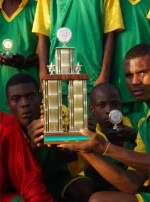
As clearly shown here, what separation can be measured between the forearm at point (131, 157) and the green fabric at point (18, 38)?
1.37m

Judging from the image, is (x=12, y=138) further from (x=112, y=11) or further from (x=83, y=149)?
(x=112, y=11)

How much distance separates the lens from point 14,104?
3.71m

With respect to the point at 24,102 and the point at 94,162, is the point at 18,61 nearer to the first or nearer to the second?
the point at 24,102

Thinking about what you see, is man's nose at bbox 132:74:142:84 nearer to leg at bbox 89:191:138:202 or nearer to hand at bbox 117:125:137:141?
hand at bbox 117:125:137:141

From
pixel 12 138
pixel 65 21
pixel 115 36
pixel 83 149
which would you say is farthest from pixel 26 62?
pixel 83 149

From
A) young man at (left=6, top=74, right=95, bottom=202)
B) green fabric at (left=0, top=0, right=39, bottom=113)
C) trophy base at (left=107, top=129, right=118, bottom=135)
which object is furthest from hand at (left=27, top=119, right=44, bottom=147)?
green fabric at (left=0, top=0, right=39, bottom=113)

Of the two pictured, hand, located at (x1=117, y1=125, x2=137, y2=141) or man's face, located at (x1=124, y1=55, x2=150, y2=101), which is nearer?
hand, located at (x1=117, y1=125, x2=137, y2=141)

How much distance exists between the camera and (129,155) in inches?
116

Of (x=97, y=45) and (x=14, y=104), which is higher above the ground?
(x=97, y=45)

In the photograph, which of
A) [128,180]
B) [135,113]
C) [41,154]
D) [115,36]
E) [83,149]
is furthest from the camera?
[115,36]

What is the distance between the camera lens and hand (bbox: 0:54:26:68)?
4.04 m

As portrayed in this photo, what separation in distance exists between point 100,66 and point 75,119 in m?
1.07

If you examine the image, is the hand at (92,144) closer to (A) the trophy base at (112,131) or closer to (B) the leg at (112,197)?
(B) the leg at (112,197)

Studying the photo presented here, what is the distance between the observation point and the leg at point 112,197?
304 centimetres
